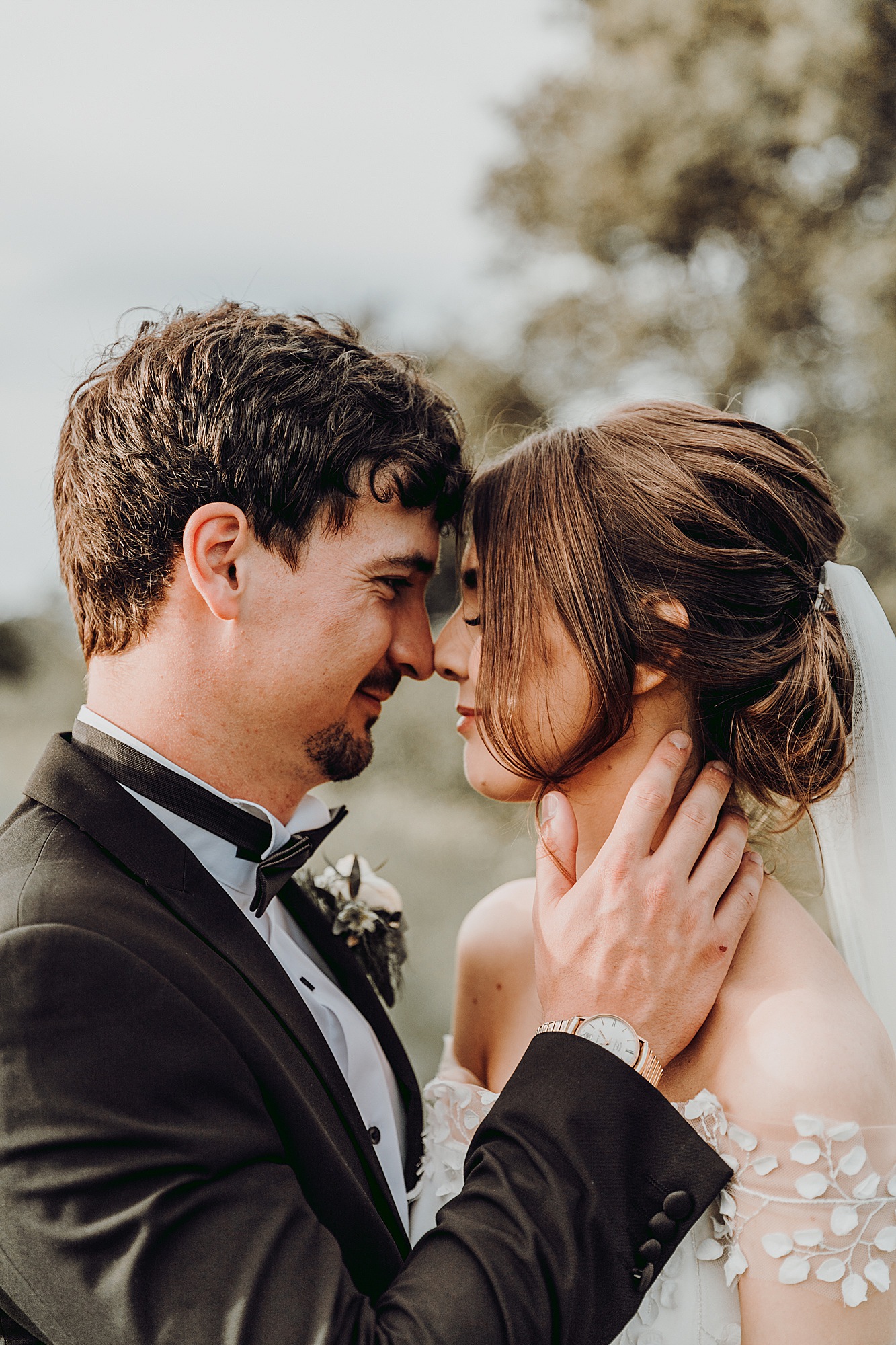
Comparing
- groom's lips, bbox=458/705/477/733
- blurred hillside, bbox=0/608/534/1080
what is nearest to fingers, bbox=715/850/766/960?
groom's lips, bbox=458/705/477/733

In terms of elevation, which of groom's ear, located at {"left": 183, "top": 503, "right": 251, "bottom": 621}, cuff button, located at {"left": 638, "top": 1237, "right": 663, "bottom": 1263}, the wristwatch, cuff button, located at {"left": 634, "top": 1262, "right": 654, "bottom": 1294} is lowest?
cuff button, located at {"left": 634, "top": 1262, "right": 654, "bottom": 1294}

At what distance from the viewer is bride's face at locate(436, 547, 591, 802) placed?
2.22 m

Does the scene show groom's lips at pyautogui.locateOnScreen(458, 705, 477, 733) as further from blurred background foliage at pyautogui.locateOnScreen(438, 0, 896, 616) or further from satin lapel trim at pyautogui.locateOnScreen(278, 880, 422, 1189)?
blurred background foliage at pyautogui.locateOnScreen(438, 0, 896, 616)

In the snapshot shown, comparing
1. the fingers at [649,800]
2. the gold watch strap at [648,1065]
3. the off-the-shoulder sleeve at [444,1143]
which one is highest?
the fingers at [649,800]

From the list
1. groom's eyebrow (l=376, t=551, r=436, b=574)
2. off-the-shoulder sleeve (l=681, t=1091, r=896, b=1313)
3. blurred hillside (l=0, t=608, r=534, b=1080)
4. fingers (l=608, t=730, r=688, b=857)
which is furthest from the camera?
blurred hillside (l=0, t=608, r=534, b=1080)

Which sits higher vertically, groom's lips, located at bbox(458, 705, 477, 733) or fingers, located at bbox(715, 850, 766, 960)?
groom's lips, located at bbox(458, 705, 477, 733)

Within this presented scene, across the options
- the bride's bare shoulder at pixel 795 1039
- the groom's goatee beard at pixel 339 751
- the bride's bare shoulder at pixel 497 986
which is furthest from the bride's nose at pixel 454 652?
the bride's bare shoulder at pixel 795 1039

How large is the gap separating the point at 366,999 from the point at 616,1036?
91 centimetres

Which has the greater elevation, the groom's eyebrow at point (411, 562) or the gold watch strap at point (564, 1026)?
the groom's eyebrow at point (411, 562)

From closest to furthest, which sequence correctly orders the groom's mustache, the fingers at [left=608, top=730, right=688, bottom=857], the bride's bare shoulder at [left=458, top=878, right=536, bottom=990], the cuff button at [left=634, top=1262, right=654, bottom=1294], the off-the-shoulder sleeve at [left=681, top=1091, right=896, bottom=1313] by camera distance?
the cuff button at [left=634, top=1262, right=654, bottom=1294] < the off-the-shoulder sleeve at [left=681, top=1091, right=896, bottom=1313] < the fingers at [left=608, top=730, right=688, bottom=857] < the groom's mustache < the bride's bare shoulder at [left=458, top=878, right=536, bottom=990]

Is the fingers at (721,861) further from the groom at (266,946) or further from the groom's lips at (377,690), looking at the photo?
the groom's lips at (377,690)

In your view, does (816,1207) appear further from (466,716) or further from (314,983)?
(466,716)

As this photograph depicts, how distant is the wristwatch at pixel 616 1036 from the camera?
1741 mm

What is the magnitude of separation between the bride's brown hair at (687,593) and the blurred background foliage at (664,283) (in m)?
4.42
